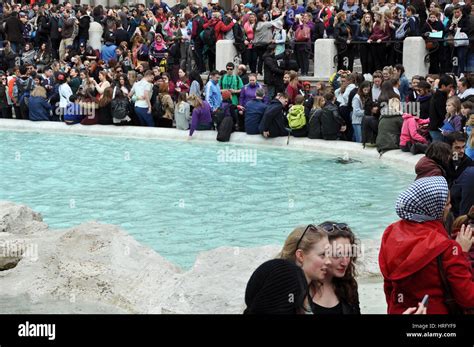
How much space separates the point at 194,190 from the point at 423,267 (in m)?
10.4

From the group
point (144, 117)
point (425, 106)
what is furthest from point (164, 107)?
point (425, 106)

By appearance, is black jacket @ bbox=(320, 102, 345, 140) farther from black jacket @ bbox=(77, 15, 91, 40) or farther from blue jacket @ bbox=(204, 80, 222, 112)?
black jacket @ bbox=(77, 15, 91, 40)

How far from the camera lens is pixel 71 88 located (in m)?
23.8

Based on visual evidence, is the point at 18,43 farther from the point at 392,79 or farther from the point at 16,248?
the point at 16,248

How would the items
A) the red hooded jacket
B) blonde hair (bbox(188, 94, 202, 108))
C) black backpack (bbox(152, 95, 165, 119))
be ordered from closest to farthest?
the red hooded jacket, blonde hair (bbox(188, 94, 202, 108)), black backpack (bbox(152, 95, 165, 119))

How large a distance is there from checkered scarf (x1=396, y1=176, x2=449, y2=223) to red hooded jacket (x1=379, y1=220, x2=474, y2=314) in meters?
0.04

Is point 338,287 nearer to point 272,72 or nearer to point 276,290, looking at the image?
point 276,290

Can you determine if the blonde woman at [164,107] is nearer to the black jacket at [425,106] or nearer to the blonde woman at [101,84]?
the blonde woman at [101,84]

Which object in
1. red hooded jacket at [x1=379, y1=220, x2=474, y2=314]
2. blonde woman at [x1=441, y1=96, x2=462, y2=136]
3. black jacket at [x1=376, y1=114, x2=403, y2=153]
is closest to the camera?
red hooded jacket at [x1=379, y1=220, x2=474, y2=314]

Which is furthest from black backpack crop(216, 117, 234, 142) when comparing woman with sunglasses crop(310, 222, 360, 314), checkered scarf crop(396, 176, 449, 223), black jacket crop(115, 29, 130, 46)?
woman with sunglasses crop(310, 222, 360, 314)

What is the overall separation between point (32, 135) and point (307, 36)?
20.7 feet

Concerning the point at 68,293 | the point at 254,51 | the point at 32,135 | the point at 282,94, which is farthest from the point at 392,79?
the point at 68,293

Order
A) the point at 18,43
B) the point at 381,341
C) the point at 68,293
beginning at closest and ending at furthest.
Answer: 1. the point at 381,341
2. the point at 68,293
3. the point at 18,43

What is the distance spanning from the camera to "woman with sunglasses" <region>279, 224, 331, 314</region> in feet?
17.8
